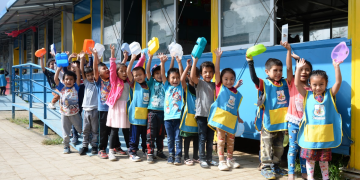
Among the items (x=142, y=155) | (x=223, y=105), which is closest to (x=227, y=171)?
(x=223, y=105)

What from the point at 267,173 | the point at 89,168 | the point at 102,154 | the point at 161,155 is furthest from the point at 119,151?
the point at 267,173

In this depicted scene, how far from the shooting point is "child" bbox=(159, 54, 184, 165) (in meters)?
4.17

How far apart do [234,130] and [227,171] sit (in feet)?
1.65

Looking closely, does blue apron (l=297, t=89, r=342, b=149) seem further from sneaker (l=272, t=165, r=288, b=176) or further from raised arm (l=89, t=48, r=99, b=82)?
raised arm (l=89, t=48, r=99, b=82)

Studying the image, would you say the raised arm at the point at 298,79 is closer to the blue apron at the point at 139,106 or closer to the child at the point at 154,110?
the child at the point at 154,110

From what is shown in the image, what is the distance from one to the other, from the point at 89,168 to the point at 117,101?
97cm

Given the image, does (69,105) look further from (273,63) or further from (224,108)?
(273,63)

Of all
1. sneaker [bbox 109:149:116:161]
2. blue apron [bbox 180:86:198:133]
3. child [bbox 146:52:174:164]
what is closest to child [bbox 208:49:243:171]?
blue apron [bbox 180:86:198:133]

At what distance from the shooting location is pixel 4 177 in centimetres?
366

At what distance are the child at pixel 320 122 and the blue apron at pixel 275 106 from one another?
1.19 ft

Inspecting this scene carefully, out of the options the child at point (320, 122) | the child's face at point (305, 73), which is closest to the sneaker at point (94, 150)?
the child at point (320, 122)

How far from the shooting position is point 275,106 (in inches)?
143

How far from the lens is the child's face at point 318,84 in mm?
3191

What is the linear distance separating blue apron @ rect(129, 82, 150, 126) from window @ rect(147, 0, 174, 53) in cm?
197
